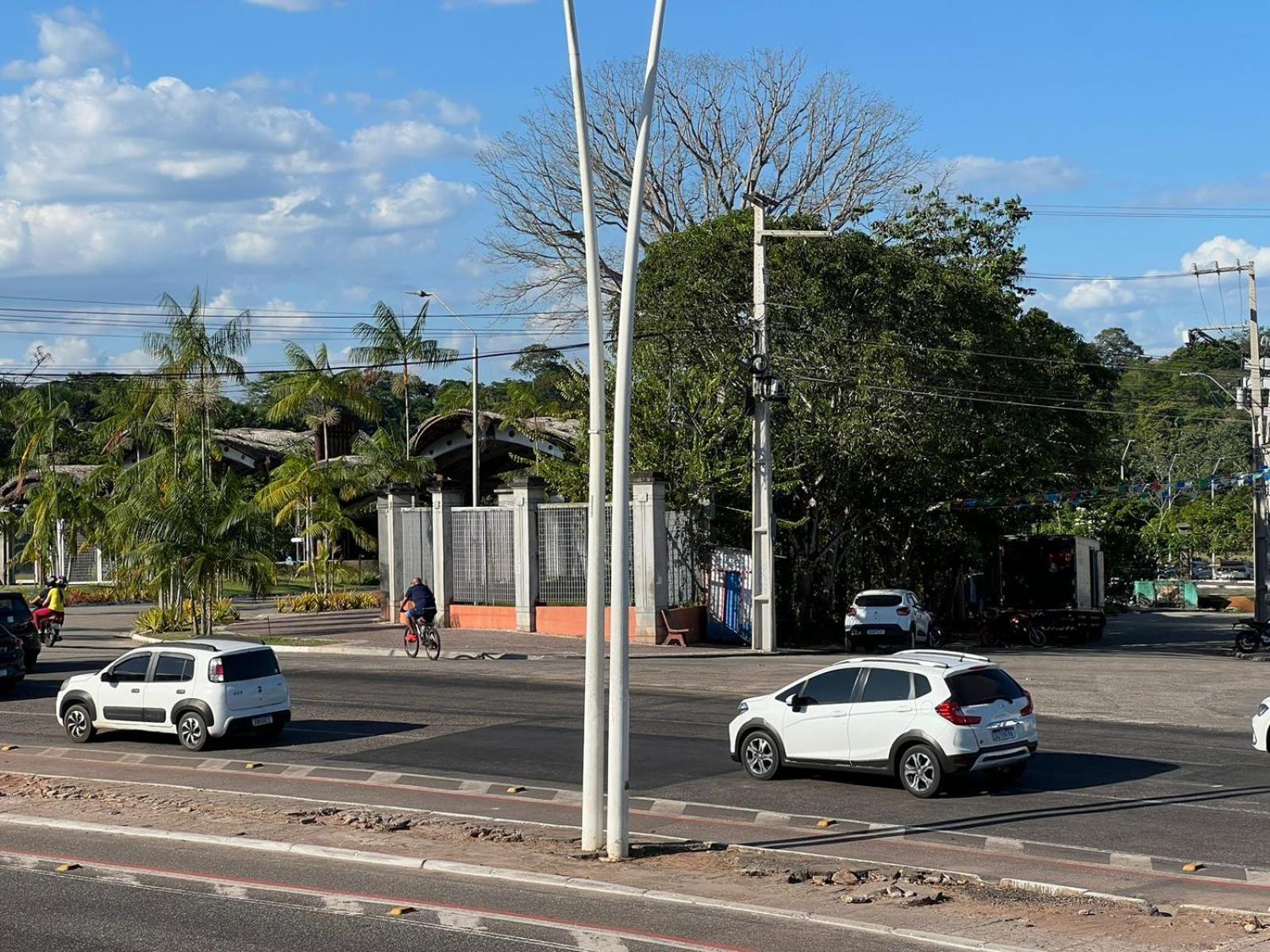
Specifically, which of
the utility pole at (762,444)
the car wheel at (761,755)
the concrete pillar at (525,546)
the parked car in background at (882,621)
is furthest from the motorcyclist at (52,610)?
the car wheel at (761,755)

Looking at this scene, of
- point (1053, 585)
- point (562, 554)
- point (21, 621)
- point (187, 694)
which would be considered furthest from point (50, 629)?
point (1053, 585)

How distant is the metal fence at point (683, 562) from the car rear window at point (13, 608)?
Result: 1588 cm

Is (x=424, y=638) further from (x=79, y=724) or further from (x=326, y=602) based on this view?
(x=326, y=602)

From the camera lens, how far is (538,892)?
39.8 feet

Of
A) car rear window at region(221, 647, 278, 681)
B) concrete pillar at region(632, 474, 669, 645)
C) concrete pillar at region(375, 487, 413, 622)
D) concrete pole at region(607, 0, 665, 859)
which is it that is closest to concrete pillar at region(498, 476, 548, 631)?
concrete pillar at region(632, 474, 669, 645)

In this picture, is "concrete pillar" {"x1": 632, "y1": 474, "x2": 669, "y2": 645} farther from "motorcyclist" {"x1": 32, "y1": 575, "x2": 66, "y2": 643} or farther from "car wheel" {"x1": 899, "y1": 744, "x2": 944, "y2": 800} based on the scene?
"car wheel" {"x1": 899, "y1": 744, "x2": 944, "y2": 800}

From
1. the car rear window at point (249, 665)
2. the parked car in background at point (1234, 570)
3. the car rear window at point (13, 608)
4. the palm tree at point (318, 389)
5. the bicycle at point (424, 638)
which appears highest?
the palm tree at point (318, 389)

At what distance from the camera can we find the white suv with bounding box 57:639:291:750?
68.0 ft

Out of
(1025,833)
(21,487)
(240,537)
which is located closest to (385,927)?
(1025,833)

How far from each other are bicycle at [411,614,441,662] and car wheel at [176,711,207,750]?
13.2m

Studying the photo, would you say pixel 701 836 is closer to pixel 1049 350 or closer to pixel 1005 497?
pixel 1005 497

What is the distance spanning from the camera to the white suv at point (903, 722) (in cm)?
1625

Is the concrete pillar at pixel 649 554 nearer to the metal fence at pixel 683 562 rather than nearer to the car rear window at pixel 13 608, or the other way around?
the metal fence at pixel 683 562

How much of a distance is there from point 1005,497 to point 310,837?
36049 millimetres
